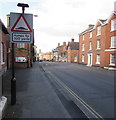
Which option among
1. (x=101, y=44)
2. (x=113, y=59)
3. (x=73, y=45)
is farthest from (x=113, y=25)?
(x=73, y=45)

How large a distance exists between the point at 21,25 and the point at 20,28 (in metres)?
0.13

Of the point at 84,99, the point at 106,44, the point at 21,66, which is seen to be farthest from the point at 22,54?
the point at 84,99

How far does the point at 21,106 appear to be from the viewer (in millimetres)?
5238

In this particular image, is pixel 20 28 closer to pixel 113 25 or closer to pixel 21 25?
pixel 21 25

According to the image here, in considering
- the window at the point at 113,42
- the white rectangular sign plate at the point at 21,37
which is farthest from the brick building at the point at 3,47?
the window at the point at 113,42

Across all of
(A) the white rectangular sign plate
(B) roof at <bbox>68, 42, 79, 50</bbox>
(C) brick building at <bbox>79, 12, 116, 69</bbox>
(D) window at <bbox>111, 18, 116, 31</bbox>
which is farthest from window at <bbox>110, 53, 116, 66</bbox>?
(B) roof at <bbox>68, 42, 79, 50</bbox>

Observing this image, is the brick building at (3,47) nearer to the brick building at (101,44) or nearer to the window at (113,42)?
the brick building at (101,44)

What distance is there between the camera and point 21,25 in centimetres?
550

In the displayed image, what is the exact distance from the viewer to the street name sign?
541 centimetres

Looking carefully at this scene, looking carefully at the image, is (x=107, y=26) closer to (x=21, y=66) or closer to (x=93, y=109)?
(x=21, y=66)

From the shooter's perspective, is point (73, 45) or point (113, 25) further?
point (73, 45)

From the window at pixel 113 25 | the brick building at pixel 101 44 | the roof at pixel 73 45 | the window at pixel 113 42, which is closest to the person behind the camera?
the window at pixel 113 42

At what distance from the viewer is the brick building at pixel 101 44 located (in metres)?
23.1

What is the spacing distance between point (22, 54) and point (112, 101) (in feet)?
60.9
